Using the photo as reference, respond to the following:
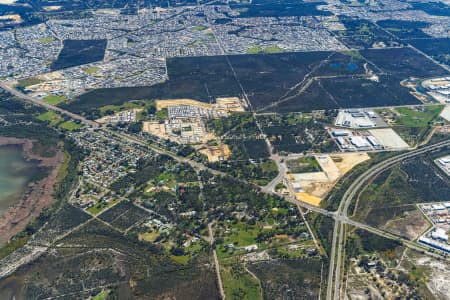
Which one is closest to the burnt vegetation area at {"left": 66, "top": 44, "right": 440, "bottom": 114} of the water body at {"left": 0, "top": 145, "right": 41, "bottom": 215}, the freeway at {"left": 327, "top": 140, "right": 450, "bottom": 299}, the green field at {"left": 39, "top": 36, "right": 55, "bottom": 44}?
the water body at {"left": 0, "top": 145, "right": 41, "bottom": 215}

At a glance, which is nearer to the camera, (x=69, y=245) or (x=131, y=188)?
(x=69, y=245)

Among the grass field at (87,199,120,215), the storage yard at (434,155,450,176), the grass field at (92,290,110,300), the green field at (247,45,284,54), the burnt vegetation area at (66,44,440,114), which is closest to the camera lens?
the grass field at (92,290,110,300)

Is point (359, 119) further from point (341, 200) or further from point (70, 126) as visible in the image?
point (70, 126)

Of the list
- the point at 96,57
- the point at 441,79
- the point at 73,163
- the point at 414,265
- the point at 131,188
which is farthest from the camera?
the point at 96,57

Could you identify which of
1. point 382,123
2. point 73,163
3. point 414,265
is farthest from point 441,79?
point 73,163

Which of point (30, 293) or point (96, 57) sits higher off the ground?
point (96, 57)

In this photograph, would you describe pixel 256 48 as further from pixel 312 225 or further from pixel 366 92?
pixel 312 225

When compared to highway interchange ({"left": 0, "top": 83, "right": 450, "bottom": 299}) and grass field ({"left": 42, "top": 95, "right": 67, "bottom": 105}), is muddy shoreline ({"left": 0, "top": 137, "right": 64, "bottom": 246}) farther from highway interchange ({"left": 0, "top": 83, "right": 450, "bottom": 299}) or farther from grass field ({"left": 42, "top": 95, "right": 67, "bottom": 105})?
grass field ({"left": 42, "top": 95, "right": 67, "bottom": 105})
